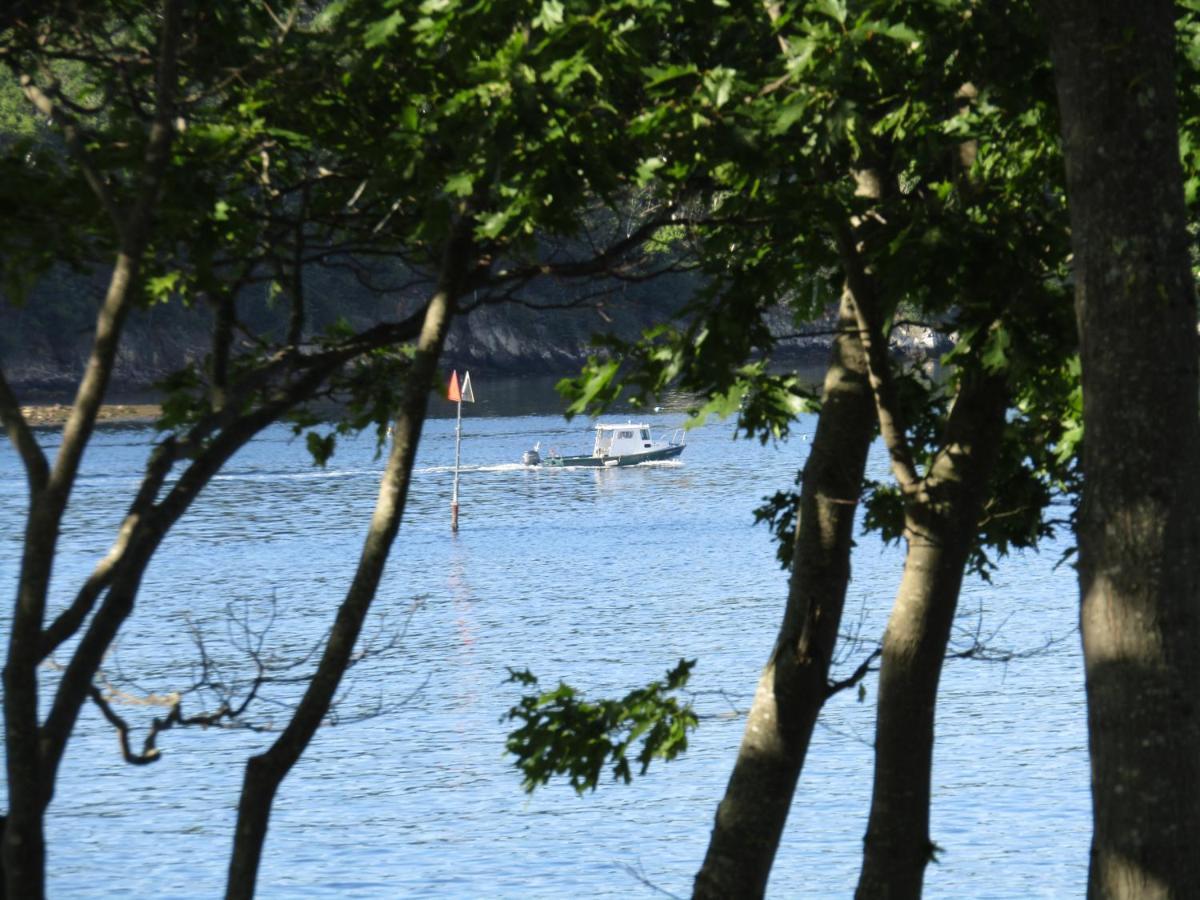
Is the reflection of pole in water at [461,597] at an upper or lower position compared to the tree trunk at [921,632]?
lower

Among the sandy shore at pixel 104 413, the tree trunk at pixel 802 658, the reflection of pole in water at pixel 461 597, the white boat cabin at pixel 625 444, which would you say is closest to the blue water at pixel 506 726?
the reflection of pole in water at pixel 461 597

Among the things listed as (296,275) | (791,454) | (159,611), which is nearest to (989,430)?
(296,275)

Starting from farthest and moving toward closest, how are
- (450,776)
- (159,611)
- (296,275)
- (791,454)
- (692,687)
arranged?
(791,454) → (159,611) → (692,687) → (450,776) → (296,275)

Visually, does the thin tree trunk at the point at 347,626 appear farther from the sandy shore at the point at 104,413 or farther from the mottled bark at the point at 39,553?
the sandy shore at the point at 104,413

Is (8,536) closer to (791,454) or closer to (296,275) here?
(791,454)

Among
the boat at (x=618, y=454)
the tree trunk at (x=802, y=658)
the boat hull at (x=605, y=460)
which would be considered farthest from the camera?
the boat hull at (x=605, y=460)

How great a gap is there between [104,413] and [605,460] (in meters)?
30.8

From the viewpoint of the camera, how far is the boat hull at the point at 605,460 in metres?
73.8

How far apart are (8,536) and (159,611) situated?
15.4 meters

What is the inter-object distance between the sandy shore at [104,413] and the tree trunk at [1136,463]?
83.4 metres

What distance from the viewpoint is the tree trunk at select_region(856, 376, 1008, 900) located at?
27.9 ft

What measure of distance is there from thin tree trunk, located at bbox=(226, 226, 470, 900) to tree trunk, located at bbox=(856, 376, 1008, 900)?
8.87 feet

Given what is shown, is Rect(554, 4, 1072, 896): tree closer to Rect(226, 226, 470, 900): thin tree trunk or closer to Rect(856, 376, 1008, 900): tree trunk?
Rect(856, 376, 1008, 900): tree trunk

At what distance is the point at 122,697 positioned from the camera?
21.1 feet
